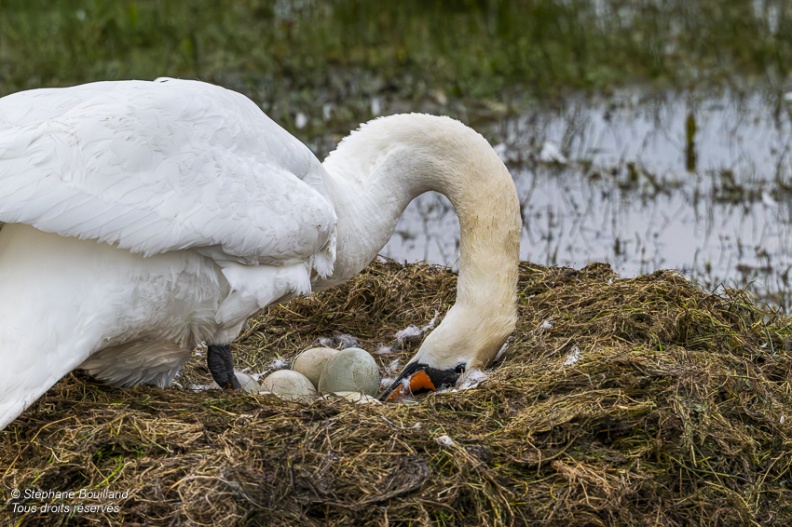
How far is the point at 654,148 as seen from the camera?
1073 cm

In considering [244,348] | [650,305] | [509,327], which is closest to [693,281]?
[650,305]

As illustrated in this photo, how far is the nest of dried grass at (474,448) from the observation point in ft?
14.6

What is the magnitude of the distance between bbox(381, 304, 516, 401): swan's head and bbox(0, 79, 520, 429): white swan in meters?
0.55

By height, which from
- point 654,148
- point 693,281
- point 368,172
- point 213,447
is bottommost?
point 654,148

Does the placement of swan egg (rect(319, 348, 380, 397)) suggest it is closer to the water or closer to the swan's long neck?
the swan's long neck

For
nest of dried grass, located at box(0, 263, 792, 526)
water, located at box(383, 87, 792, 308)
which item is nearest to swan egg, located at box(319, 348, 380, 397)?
nest of dried grass, located at box(0, 263, 792, 526)

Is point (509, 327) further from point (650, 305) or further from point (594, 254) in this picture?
point (594, 254)

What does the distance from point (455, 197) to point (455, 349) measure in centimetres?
77

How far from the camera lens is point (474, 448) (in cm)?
481

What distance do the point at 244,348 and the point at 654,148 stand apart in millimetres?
5187

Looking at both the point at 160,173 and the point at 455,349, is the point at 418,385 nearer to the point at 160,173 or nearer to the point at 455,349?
the point at 455,349

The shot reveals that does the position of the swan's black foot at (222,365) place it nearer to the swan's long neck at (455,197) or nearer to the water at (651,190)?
the swan's long neck at (455,197)

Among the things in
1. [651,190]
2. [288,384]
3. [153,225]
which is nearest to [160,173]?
[153,225]

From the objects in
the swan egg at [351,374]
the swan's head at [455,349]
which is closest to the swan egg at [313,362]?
the swan egg at [351,374]
